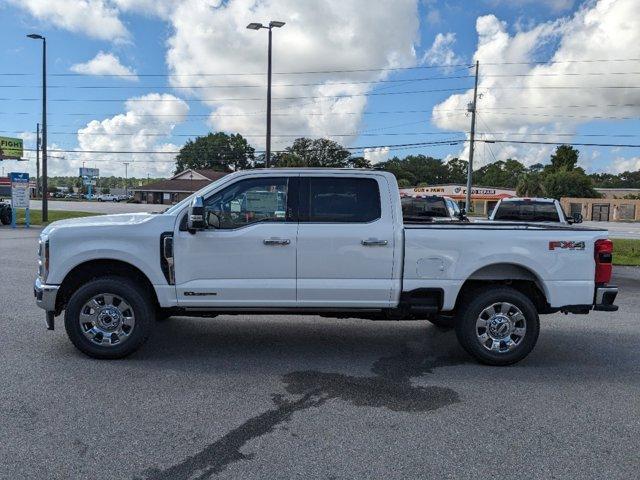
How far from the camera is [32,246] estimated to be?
16.8 metres

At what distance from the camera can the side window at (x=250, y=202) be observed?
5656 millimetres

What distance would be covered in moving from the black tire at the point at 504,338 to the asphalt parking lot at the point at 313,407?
0.14 metres

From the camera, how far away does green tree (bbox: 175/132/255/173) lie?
11525cm

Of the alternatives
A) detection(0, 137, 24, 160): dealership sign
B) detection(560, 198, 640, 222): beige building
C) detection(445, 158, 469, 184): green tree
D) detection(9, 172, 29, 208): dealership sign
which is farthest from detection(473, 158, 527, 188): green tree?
detection(9, 172, 29, 208): dealership sign

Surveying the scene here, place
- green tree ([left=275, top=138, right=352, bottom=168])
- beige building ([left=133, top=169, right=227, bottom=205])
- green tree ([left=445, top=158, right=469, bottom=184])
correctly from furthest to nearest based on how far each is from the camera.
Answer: green tree ([left=445, top=158, right=469, bottom=184])
beige building ([left=133, top=169, right=227, bottom=205])
green tree ([left=275, top=138, right=352, bottom=168])

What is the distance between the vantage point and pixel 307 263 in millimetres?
5598

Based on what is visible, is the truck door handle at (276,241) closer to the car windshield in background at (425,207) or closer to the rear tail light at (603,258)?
the rear tail light at (603,258)

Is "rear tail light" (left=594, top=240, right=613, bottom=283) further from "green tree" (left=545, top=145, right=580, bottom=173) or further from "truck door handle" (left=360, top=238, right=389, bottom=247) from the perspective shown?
"green tree" (left=545, top=145, right=580, bottom=173)

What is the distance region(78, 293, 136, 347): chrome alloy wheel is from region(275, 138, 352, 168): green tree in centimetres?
6412

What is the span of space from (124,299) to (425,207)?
1002 cm

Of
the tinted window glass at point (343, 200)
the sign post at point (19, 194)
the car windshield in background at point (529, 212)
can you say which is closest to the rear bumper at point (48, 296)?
the tinted window glass at point (343, 200)

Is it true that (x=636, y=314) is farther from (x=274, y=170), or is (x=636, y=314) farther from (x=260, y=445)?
(x=260, y=445)

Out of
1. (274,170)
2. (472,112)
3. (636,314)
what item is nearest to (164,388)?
(274,170)

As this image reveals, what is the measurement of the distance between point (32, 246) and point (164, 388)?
14.0m
